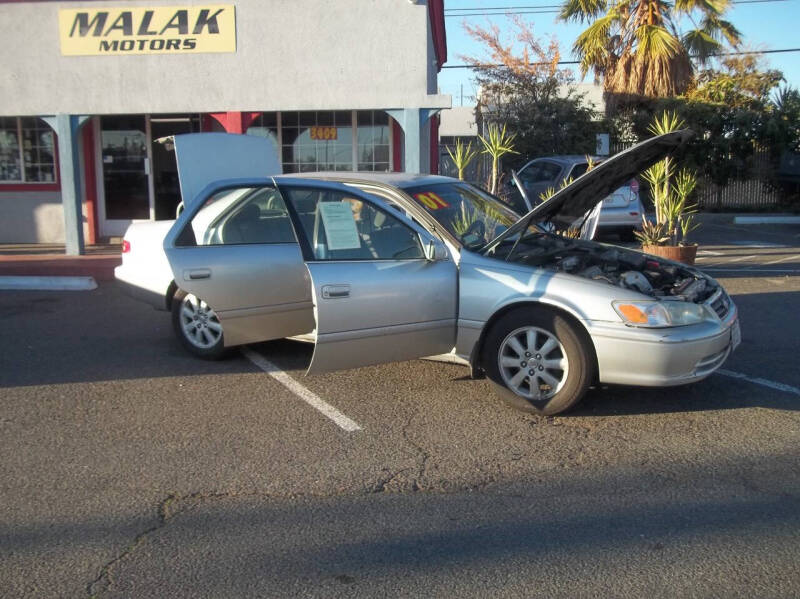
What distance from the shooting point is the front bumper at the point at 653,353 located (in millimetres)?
5160

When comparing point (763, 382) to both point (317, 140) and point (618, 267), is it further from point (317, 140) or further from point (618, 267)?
point (317, 140)

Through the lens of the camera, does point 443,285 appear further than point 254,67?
No

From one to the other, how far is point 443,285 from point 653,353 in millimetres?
1475

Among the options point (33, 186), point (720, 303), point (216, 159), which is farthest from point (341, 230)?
point (33, 186)

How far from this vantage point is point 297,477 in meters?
4.64

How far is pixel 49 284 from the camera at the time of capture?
11117mm

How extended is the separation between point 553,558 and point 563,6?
22.9 m

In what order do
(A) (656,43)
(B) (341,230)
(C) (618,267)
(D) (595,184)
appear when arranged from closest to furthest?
(B) (341,230) → (C) (618,267) → (D) (595,184) → (A) (656,43)

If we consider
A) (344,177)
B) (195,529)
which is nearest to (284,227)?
(344,177)

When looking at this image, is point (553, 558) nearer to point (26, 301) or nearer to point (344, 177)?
point (344, 177)

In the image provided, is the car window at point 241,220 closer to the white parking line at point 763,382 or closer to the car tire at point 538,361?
the car tire at point 538,361

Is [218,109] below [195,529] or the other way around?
the other way around

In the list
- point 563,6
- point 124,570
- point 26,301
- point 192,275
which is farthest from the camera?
point 563,6

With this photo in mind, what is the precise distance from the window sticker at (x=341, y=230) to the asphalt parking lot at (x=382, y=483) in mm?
1131
